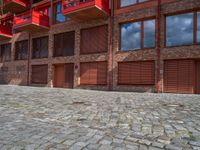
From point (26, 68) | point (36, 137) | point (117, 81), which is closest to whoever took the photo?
point (36, 137)

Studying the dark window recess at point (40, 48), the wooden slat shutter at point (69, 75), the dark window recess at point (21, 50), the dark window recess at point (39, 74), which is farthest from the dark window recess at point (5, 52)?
the wooden slat shutter at point (69, 75)

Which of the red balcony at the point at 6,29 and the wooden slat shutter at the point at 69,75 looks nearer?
the wooden slat shutter at the point at 69,75

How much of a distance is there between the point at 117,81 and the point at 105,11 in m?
5.60

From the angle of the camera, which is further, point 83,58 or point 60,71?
point 60,71

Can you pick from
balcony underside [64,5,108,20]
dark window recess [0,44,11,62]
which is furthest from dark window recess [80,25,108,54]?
dark window recess [0,44,11,62]

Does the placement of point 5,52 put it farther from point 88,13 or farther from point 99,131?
point 99,131

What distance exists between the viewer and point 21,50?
23328mm

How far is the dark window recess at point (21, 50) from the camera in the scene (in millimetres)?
22844

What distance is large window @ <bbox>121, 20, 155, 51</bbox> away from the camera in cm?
1448

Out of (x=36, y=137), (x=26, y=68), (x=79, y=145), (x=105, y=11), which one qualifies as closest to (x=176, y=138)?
(x=79, y=145)

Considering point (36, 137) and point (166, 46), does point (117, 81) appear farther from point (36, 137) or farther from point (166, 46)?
point (36, 137)

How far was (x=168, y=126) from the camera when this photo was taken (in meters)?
4.59

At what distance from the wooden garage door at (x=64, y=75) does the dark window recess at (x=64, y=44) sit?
1180 mm

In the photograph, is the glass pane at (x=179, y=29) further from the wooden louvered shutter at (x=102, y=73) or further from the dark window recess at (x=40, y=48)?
the dark window recess at (x=40, y=48)
